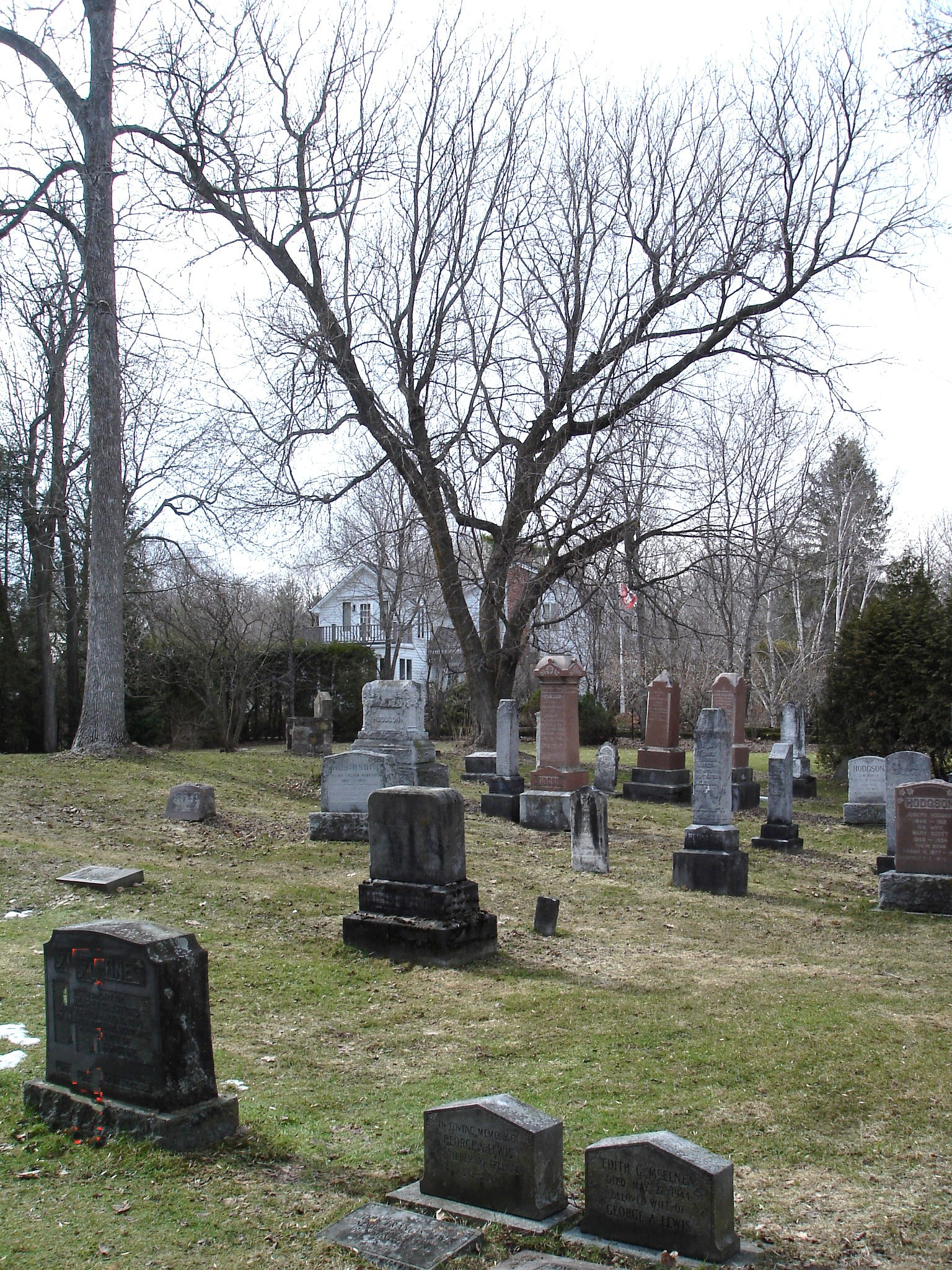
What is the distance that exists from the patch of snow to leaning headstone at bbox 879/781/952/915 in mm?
8498

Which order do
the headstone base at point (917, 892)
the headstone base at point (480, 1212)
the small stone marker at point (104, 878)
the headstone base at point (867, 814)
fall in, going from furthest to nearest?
the headstone base at point (867, 814), the headstone base at point (917, 892), the small stone marker at point (104, 878), the headstone base at point (480, 1212)

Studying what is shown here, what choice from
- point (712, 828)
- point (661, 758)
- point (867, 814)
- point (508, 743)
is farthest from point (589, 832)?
point (661, 758)

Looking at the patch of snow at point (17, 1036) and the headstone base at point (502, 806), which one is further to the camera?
the headstone base at point (502, 806)

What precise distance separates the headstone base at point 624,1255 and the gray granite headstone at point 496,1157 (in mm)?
195

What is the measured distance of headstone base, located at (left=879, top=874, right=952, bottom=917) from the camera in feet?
34.8

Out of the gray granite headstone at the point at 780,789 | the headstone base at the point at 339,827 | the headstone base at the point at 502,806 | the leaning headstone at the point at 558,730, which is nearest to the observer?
the headstone base at the point at 339,827

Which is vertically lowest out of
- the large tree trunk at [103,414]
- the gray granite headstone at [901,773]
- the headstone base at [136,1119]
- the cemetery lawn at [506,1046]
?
the cemetery lawn at [506,1046]

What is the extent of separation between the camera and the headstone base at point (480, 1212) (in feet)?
12.6

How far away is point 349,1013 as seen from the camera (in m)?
6.83

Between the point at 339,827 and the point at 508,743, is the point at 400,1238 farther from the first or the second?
the point at 508,743

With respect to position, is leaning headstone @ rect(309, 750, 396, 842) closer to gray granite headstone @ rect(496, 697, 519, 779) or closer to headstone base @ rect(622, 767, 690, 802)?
gray granite headstone @ rect(496, 697, 519, 779)

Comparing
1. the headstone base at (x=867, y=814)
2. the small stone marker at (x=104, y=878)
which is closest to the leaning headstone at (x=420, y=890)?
the small stone marker at (x=104, y=878)

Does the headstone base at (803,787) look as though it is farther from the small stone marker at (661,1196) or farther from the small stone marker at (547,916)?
the small stone marker at (661,1196)

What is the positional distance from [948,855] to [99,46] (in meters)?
17.4
